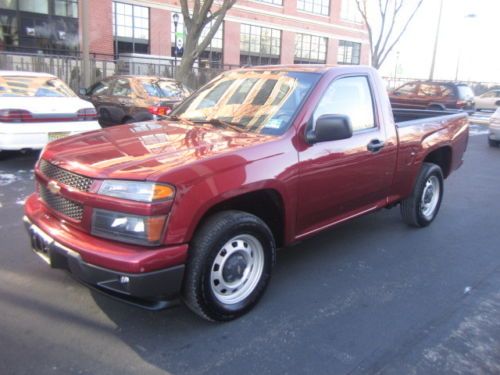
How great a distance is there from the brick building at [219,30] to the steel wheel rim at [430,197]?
58.8ft

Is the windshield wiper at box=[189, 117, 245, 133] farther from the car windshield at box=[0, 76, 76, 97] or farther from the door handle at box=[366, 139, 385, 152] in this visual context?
the car windshield at box=[0, 76, 76, 97]

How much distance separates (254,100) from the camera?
4.11 meters

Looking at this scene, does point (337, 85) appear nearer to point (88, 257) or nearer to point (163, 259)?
point (163, 259)

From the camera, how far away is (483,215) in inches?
248

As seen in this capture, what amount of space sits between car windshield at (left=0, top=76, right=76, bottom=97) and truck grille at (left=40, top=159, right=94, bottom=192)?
4976 mm

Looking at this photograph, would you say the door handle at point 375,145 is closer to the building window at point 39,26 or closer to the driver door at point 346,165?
the driver door at point 346,165

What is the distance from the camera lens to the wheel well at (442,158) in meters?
5.76

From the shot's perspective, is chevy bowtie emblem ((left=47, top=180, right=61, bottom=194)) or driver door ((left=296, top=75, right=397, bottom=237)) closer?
chevy bowtie emblem ((left=47, top=180, right=61, bottom=194))

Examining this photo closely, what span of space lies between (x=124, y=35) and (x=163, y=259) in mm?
25128

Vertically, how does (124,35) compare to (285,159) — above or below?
above

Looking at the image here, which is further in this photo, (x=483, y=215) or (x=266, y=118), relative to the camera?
(x=483, y=215)

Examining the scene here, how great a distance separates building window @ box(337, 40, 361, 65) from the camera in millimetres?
39469

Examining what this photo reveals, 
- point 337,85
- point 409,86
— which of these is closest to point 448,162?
point 337,85

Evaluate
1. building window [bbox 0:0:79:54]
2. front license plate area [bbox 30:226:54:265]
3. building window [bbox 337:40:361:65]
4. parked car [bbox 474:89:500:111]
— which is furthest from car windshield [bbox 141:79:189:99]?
building window [bbox 337:40:361:65]
